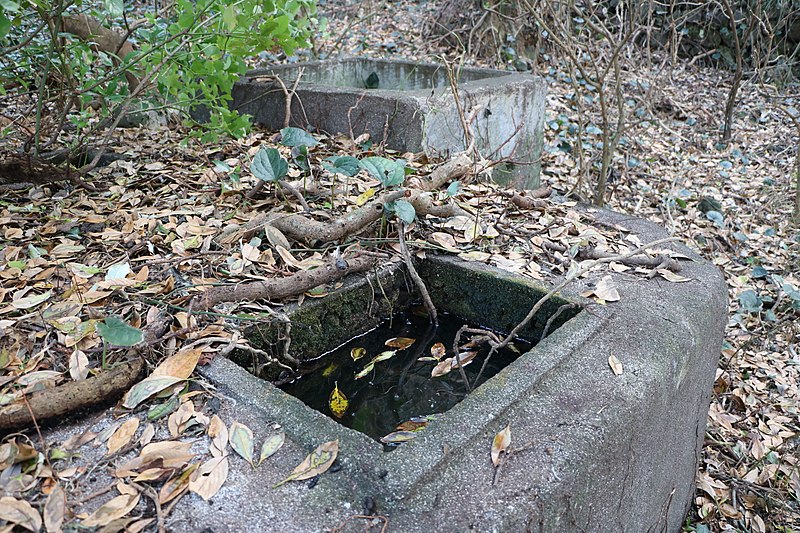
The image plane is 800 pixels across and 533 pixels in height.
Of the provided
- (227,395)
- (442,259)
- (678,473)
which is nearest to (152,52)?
(442,259)

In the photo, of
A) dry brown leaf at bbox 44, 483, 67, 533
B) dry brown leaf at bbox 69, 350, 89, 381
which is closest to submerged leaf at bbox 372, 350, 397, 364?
dry brown leaf at bbox 69, 350, 89, 381

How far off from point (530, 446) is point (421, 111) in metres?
1.95

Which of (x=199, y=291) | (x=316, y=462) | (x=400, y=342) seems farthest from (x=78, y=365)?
(x=400, y=342)

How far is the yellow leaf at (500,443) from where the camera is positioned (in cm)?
110

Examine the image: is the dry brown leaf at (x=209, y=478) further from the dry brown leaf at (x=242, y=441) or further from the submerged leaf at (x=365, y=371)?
the submerged leaf at (x=365, y=371)

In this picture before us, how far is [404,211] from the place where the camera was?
1843 millimetres

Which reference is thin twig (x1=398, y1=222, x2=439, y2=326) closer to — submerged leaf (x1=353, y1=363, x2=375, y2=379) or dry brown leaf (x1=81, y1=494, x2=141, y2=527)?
submerged leaf (x1=353, y1=363, x2=375, y2=379)

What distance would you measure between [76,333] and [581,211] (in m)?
1.73

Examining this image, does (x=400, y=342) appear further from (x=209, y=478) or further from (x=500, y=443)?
(x=209, y=478)

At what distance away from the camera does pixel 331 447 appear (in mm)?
1093

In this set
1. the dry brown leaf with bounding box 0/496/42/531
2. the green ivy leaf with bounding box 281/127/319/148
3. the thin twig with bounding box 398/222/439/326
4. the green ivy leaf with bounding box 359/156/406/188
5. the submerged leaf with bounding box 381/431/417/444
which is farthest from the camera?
the green ivy leaf with bounding box 281/127/319/148

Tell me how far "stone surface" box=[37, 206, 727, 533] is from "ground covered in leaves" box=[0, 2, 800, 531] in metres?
0.05

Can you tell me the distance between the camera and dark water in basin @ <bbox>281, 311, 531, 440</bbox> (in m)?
1.56

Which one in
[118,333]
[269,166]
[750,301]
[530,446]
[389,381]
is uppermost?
[269,166]
